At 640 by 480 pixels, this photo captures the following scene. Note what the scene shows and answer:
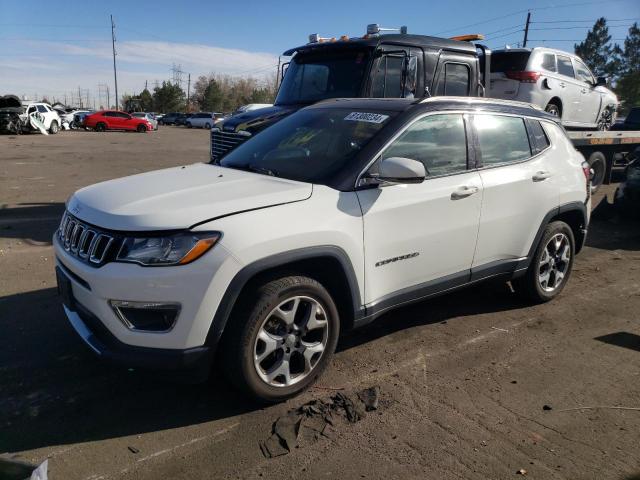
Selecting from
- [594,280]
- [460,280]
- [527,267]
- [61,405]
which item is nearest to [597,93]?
[594,280]

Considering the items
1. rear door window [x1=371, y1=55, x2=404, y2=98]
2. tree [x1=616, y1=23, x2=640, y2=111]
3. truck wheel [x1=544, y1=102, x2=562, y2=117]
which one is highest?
tree [x1=616, y1=23, x2=640, y2=111]

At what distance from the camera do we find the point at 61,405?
10.1 feet

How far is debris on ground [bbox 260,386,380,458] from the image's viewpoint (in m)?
2.82

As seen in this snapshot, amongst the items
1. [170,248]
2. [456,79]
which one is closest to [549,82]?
[456,79]

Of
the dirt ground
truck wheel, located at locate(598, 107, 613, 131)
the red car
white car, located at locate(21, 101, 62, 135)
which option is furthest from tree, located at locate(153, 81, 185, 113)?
the dirt ground

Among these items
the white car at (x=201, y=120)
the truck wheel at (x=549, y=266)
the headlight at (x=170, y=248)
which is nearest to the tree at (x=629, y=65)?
the white car at (x=201, y=120)

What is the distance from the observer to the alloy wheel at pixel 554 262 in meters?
4.81

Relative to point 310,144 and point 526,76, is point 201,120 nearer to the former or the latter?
point 526,76

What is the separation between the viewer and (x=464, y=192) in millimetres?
3879

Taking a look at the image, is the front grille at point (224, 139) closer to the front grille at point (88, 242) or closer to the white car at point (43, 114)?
the front grille at point (88, 242)

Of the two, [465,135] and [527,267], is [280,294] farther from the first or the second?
[527,267]

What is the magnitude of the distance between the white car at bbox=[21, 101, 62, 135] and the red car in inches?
285

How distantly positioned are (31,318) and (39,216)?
4389mm

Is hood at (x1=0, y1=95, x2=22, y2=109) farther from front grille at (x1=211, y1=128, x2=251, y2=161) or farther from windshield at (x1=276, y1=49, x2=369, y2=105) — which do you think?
windshield at (x1=276, y1=49, x2=369, y2=105)
